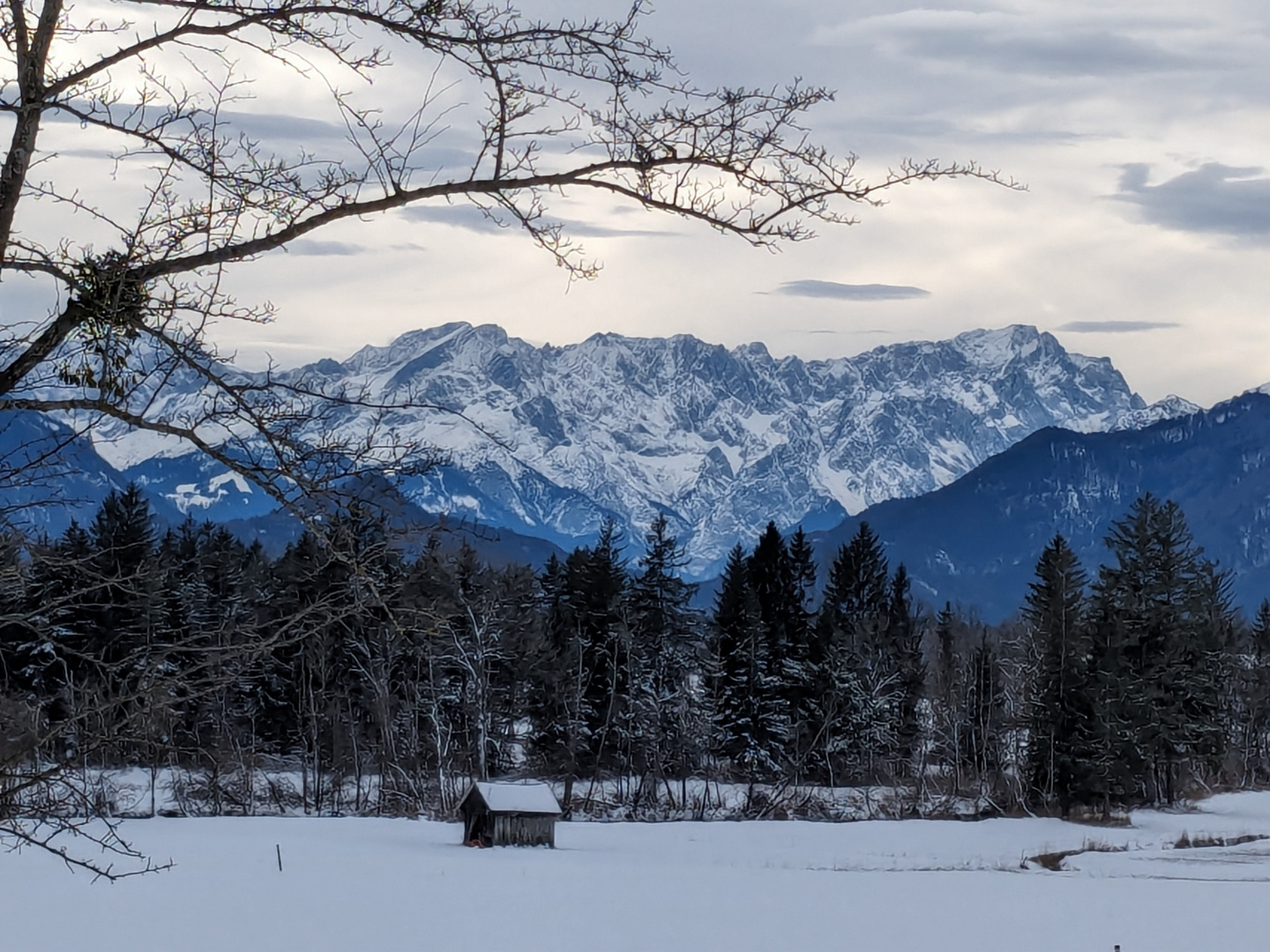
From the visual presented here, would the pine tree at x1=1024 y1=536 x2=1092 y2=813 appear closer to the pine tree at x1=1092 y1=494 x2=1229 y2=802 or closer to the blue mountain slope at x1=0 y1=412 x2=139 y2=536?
the pine tree at x1=1092 y1=494 x2=1229 y2=802

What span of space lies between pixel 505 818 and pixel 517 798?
3.26 ft

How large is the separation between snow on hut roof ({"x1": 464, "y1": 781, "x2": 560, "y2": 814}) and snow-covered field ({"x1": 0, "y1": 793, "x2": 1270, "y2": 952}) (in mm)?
1918

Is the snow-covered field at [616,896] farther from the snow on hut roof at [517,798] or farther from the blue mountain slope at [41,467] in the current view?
the blue mountain slope at [41,467]

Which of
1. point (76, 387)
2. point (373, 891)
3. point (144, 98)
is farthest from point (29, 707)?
point (373, 891)

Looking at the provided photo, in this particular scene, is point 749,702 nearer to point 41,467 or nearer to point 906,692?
point 906,692

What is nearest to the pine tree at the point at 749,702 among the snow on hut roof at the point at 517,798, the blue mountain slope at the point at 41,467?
the snow on hut roof at the point at 517,798

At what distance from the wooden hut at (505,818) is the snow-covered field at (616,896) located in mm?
1635

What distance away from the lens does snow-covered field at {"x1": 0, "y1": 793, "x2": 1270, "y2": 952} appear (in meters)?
26.5

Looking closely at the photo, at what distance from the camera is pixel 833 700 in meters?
66.0

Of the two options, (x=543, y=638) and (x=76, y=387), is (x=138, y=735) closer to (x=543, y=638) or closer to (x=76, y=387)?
(x=76, y=387)

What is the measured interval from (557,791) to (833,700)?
13.9m

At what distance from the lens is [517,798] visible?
44125mm

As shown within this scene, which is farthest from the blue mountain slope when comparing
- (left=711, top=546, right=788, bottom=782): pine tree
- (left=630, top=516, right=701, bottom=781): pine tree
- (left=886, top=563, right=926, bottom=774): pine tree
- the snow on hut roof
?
(left=886, top=563, right=926, bottom=774): pine tree

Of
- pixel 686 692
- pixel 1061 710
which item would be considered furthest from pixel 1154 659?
pixel 686 692
